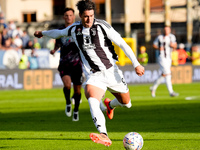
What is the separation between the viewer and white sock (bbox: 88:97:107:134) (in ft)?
24.3

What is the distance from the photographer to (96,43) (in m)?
8.16

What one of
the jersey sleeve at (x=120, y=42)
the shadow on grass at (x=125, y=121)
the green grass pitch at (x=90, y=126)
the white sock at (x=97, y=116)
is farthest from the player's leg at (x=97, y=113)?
the shadow on grass at (x=125, y=121)

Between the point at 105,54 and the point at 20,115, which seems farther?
the point at 20,115

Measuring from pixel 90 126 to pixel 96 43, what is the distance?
283cm

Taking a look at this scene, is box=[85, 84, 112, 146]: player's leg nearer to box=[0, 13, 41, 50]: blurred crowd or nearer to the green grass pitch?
the green grass pitch

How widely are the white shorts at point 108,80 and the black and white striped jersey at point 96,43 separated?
0.08 m

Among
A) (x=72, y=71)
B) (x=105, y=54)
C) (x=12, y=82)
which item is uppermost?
(x=105, y=54)

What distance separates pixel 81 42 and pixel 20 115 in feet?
17.4

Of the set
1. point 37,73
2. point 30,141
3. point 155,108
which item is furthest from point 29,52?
point 30,141

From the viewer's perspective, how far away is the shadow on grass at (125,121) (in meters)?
10.2

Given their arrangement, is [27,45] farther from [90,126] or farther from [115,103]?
[115,103]

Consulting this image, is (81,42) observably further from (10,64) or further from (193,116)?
(10,64)

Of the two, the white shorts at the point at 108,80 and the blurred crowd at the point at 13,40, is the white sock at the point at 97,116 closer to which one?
the white shorts at the point at 108,80

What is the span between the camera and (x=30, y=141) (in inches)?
341
